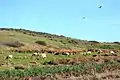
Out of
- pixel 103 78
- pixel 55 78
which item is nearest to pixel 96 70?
pixel 103 78

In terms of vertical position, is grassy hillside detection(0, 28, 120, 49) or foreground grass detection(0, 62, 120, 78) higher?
grassy hillside detection(0, 28, 120, 49)

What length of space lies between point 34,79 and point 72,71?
627cm

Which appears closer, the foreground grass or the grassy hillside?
the foreground grass

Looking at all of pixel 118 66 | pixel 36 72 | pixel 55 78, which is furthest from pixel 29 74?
pixel 118 66

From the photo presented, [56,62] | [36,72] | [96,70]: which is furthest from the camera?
[56,62]

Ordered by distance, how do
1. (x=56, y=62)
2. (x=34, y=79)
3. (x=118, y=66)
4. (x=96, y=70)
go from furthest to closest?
(x=56, y=62), (x=118, y=66), (x=96, y=70), (x=34, y=79)

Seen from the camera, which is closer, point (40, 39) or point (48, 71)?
point (48, 71)

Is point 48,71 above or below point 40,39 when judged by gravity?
below

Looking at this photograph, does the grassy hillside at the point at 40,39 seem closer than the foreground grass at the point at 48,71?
No

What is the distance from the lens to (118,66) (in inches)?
1355

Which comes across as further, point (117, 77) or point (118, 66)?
point (118, 66)

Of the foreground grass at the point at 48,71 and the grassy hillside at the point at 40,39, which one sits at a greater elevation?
the grassy hillside at the point at 40,39

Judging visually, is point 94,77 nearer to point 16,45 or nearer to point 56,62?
point 56,62

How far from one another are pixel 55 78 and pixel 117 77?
5082mm
